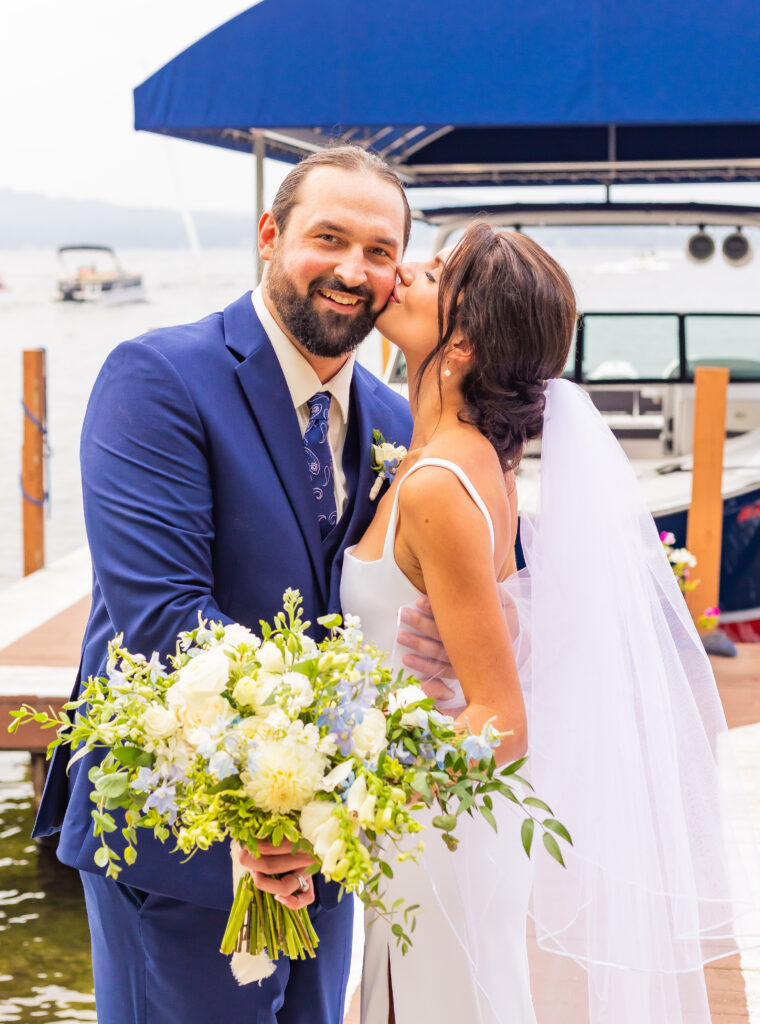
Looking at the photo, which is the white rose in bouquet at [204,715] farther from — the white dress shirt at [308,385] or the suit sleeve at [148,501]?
the white dress shirt at [308,385]

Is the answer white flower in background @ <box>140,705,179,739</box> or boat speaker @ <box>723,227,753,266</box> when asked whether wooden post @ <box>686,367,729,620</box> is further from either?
white flower in background @ <box>140,705,179,739</box>

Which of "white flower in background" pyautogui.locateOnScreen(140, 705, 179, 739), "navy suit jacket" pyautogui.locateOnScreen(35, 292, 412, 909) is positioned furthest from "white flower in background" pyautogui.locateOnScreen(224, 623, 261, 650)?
"navy suit jacket" pyautogui.locateOnScreen(35, 292, 412, 909)

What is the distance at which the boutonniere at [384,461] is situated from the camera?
8.45ft

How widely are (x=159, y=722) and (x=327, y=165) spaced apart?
4.10ft

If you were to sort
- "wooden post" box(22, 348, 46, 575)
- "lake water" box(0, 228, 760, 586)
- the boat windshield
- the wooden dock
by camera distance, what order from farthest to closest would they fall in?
"lake water" box(0, 228, 760, 586)
the boat windshield
"wooden post" box(22, 348, 46, 575)
the wooden dock

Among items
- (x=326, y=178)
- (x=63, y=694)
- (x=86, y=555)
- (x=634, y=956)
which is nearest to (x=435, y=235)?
(x=86, y=555)

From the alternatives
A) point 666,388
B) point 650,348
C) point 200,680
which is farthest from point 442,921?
point 650,348

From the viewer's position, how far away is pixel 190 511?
2.24 m

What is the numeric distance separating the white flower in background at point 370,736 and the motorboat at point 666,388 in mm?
5368

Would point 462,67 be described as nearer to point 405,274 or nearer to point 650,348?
point 650,348

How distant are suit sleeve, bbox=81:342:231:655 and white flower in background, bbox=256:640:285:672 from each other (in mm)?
309

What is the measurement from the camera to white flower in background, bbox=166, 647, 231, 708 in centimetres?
181

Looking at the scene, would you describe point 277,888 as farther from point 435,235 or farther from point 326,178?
point 435,235

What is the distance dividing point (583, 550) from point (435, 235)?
647 centimetres
